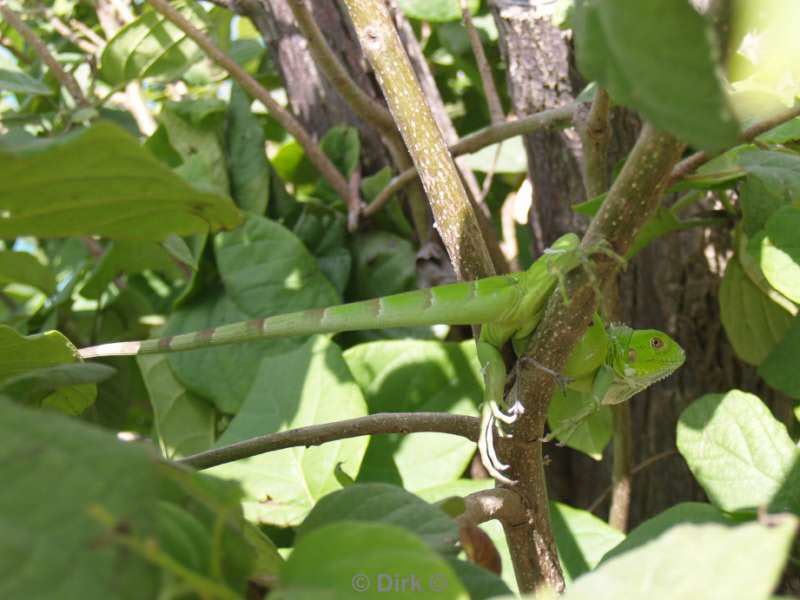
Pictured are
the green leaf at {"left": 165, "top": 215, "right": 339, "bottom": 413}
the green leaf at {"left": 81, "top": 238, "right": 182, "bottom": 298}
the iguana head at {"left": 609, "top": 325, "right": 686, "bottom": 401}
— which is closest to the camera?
the iguana head at {"left": 609, "top": 325, "right": 686, "bottom": 401}

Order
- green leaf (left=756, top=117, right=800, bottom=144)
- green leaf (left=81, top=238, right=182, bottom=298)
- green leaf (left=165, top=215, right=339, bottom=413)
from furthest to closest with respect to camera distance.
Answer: green leaf (left=81, top=238, right=182, bottom=298) < green leaf (left=165, top=215, right=339, bottom=413) < green leaf (left=756, top=117, right=800, bottom=144)

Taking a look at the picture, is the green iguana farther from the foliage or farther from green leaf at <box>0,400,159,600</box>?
green leaf at <box>0,400,159,600</box>

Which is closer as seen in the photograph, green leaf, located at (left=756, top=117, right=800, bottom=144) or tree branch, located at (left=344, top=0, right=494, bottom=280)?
tree branch, located at (left=344, top=0, right=494, bottom=280)

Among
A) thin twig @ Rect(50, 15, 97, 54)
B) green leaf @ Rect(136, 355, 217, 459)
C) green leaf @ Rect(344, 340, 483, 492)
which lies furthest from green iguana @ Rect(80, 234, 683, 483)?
thin twig @ Rect(50, 15, 97, 54)

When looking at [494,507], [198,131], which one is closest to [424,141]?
[494,507]

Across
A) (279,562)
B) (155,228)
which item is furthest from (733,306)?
(155,228)
